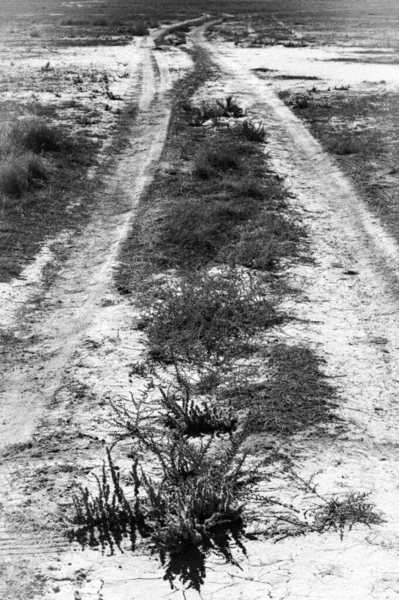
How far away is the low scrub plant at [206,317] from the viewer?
6.42m

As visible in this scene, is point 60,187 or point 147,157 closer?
point 60,187

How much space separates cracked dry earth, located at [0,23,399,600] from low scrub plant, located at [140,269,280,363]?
24 cm

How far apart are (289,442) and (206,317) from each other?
199 cm

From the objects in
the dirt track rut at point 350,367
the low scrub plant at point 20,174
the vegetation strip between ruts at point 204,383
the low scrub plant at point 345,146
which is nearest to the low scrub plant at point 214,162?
the vegetation strip between ruts at point 204,383

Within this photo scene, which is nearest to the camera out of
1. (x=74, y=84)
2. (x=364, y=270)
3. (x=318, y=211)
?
(x=364, y=270)

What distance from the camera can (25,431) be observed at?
5.30 m

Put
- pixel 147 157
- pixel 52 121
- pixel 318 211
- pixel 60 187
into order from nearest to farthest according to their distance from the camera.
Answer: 1. pixel 318 211
2. pixel 60 187
3. pixel 147 157
4. pixel 52 121

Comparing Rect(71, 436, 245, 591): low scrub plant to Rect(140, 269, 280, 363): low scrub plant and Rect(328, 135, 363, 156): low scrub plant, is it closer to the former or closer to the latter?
Rect(140, 269, 280, 363): low scrub plant

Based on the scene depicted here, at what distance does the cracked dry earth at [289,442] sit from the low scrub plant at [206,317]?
0.79 ft

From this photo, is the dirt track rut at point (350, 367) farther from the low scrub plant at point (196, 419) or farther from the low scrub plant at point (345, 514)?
the low scrub plant at point (196, 419)

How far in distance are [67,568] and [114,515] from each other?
423 millimetres

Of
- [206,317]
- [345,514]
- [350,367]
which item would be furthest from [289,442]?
[206,317]

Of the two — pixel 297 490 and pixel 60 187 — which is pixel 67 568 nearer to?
pixel 297 490

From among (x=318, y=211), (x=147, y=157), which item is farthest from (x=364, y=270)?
(x=147, y=157)
